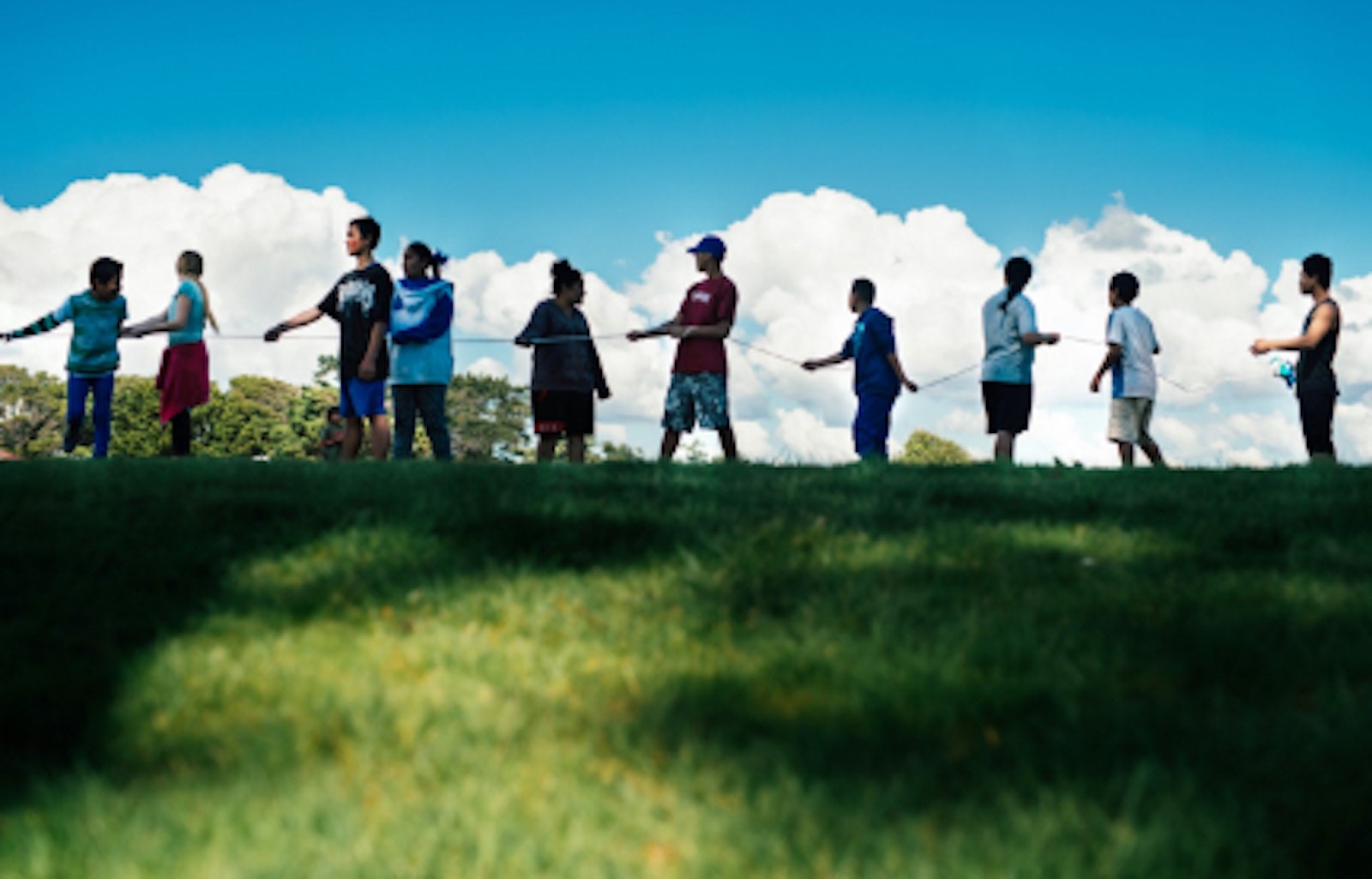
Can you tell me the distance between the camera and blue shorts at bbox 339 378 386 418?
10.9 meters

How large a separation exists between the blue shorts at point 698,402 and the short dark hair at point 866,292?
165 centimetres

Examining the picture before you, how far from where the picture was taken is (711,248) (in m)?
11.6

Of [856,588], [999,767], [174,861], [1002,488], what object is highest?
[1002,488]

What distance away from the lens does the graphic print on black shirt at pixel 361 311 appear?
10.7m

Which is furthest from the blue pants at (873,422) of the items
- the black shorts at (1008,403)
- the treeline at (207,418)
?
the treeline at (207,418)

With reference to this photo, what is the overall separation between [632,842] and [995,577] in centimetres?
214

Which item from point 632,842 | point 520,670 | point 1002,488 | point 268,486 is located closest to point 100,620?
point 520,670

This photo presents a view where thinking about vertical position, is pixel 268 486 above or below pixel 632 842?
above

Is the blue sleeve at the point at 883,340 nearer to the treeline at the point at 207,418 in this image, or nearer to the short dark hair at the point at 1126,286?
the short dark hair at the point at 1126,286

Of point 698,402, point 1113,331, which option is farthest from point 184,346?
point 1113,331

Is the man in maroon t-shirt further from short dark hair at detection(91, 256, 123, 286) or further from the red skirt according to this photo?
short dark hair at detection(91, 256, 123, 286)

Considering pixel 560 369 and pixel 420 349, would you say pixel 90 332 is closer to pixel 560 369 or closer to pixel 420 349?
pixel 420 349

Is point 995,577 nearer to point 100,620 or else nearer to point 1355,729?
point 1355,729

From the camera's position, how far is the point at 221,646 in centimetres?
375
